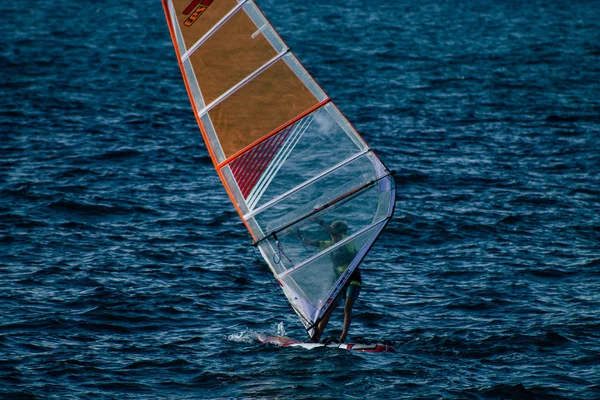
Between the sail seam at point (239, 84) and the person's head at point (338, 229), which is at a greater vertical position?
the sail seam at point (239, 84)

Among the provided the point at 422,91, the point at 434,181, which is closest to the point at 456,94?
the point at 422,91

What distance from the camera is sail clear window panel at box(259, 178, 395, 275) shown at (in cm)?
1323

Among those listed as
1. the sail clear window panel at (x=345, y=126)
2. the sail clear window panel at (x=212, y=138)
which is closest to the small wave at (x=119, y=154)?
the sail clear window panel at (x=212, y=138)

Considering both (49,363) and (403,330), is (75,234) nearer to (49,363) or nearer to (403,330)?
(49,363)

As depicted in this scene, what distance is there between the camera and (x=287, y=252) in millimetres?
13406

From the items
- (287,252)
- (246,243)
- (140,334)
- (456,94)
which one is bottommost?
(456,94)

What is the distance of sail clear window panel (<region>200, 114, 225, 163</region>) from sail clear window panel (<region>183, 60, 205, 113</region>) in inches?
8.2

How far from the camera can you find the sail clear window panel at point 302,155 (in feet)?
43.5

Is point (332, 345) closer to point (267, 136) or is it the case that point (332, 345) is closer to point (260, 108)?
point (267, 136)

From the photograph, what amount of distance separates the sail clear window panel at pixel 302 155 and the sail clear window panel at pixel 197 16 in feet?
6.54

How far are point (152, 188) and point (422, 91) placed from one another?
13.3 meters

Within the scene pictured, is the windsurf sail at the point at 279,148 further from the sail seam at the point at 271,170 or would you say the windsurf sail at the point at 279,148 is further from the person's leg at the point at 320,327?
the person's leg at the point at 320,327

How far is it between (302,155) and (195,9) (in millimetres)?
2793

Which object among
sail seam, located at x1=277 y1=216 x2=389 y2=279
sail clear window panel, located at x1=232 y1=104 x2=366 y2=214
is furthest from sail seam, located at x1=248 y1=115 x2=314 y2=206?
sail seam, located at x1=277 y1=216 x2=389 y2=279
